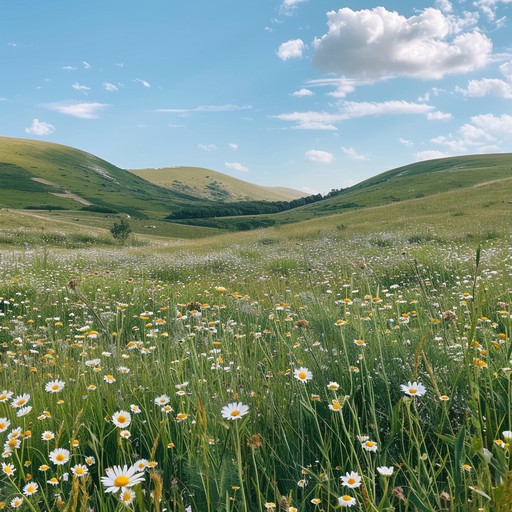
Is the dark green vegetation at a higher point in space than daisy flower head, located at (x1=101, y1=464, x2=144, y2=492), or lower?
higher

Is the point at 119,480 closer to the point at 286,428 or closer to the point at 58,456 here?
the point at 58,456

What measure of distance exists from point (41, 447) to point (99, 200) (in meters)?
183

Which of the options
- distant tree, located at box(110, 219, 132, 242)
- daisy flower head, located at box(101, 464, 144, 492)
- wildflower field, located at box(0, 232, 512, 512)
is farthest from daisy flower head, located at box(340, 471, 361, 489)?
distant tree, located at box(110, 219, 132, 242)

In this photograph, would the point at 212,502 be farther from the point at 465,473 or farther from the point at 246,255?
the point at 246,255

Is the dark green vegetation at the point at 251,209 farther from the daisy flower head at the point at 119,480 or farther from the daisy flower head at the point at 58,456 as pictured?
the daisy flower head at the point at 119,480

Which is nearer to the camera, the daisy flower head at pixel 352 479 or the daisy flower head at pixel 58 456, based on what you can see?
the daisy flower head at pixel 352 479

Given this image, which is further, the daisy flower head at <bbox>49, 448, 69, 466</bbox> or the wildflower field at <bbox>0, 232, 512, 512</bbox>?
the daisy flower head at <bbox>49, 448, 69, 466</bbox>

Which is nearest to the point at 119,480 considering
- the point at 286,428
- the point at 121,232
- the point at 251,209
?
the point at 286,428

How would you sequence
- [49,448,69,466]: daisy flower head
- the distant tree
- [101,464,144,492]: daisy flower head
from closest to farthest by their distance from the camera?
[101,464,144,492]: daisy flower head → [49,448,69,466]: daisy flower head → the distant tree

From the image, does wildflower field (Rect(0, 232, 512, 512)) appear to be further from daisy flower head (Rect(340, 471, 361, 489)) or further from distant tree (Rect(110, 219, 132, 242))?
distant tree (Rect(110, 219, 132, 242))

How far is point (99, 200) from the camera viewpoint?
17362 centimetres

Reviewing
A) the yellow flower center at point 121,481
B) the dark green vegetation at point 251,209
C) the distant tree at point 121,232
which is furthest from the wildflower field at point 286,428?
the distant tree at point 121,232

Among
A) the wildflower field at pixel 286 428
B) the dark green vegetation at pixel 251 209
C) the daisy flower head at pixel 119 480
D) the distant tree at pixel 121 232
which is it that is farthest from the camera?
the dark green vegetation at pixel 251 209

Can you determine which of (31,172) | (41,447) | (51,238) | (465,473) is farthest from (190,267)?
(31,172)
